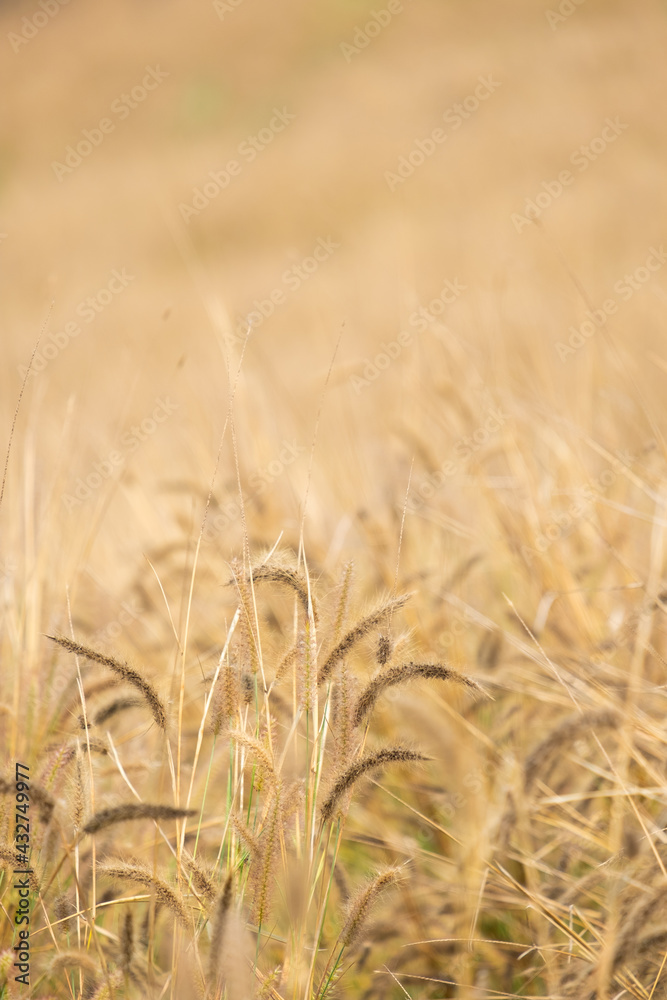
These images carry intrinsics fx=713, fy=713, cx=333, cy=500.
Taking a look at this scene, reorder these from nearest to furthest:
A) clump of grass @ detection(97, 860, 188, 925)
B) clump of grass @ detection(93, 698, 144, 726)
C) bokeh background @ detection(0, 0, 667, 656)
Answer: clump of grass @ detection(97, 860, 188, 925), clump of grass @ detection(93, 698, 144, 726), bokeh background @ detection(0, 0, 667, 656)

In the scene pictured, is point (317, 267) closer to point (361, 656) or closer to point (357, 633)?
point (361, 656)

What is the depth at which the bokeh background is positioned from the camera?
1507 mm

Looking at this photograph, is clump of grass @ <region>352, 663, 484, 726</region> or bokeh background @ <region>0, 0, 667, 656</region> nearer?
clump of grass @ <region>352, 663, 484, 726</region>

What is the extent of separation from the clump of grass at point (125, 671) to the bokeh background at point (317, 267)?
19 centimetres

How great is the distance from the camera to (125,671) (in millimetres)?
613

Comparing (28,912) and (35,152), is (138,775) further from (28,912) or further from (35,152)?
(35,152)

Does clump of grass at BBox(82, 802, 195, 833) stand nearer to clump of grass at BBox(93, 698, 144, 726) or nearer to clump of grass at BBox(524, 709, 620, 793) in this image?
clump of grass at BBox(93, 698, 144, 726)

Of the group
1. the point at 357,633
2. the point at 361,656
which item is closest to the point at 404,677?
the point at 357,633

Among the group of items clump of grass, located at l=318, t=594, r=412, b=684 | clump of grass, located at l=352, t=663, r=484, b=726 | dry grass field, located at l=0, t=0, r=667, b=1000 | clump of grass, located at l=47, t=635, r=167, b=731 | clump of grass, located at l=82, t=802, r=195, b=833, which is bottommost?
dry grass field, located at l=0, t=0, r=667, b=1000

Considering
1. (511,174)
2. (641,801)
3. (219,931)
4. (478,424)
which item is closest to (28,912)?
(219,931)

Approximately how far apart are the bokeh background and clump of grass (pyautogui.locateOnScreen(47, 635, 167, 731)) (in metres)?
0.19

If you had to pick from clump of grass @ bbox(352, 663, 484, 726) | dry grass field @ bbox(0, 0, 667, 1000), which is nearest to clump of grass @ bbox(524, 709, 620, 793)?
dry grass field @ bbox(0, 0, 667, 1000)

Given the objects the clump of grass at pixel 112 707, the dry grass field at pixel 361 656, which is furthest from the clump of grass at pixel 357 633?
the clump of grass at pixel 112 707

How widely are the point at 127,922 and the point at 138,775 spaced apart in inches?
13.9
